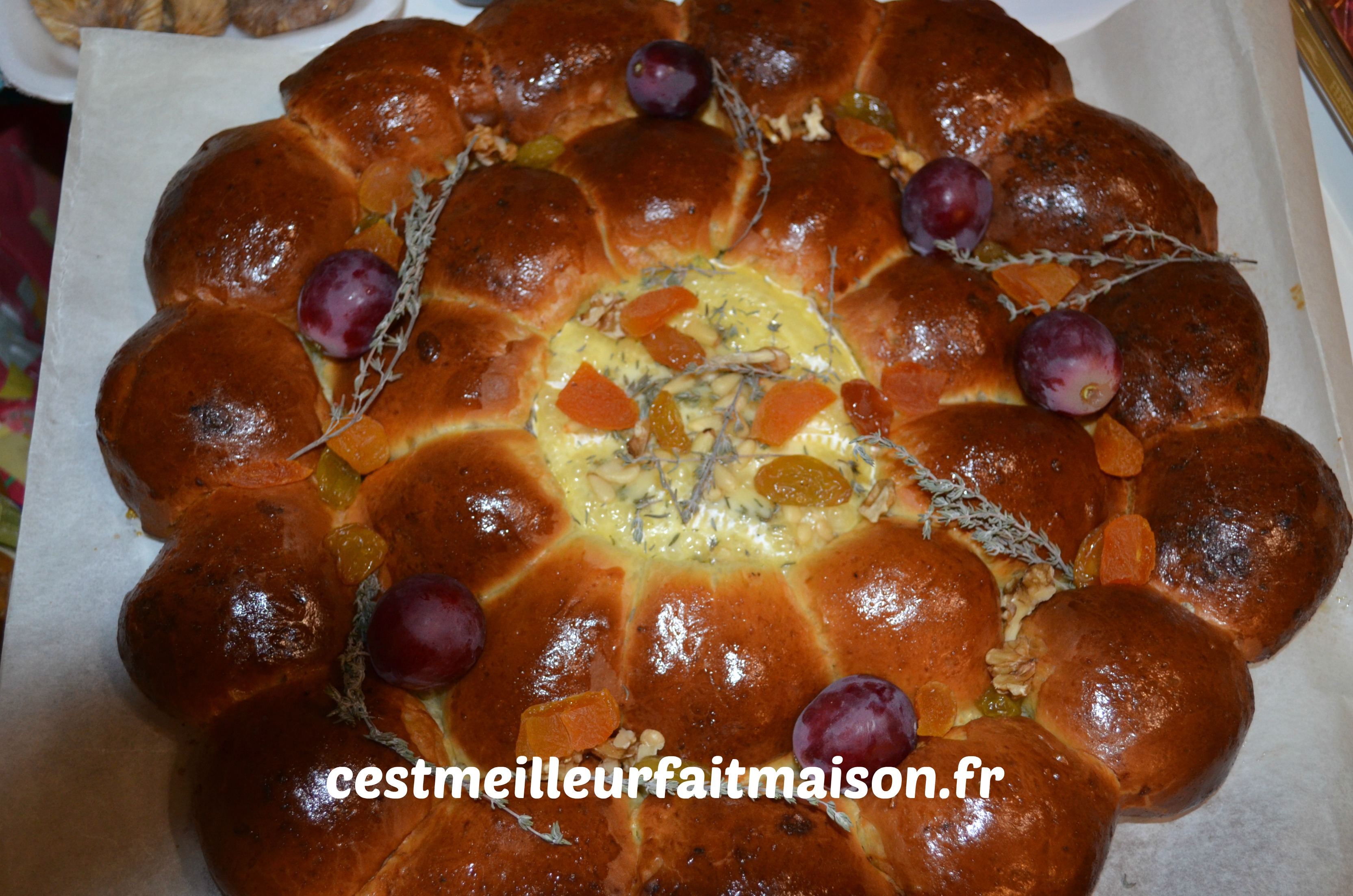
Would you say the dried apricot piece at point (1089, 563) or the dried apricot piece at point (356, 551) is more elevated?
the dried apricot piece at point (1089, 563)

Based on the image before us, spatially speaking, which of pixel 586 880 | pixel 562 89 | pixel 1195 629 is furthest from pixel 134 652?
pixel 1195 629

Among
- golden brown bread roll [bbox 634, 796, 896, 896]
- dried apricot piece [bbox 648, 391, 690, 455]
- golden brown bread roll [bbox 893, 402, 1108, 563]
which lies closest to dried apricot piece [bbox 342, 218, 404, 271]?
dried apricot piece [bbox 648, 391, 690, 455]

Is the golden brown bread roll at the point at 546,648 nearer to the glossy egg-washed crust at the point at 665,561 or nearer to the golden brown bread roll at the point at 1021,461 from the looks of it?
the glossy egg-washed crust at the point at 665,561

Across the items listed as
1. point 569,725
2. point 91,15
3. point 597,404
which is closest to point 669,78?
point 597,404

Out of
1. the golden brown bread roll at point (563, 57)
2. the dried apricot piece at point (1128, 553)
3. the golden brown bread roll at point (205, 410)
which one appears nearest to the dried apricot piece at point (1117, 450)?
the dried apricot piece at point (1128, 553)

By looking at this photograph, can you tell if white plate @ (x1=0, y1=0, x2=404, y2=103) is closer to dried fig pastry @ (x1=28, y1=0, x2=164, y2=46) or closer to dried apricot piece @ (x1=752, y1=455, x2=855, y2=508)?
dried fig pastry @ (x1=28, y1=0, x2=164, y2=46)

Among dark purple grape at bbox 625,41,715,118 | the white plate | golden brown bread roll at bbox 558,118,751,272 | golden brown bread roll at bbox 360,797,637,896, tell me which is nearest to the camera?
golden brown bread roll at bbox 360,797,637,896

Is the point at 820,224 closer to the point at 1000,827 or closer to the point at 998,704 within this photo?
the point at 998,704
